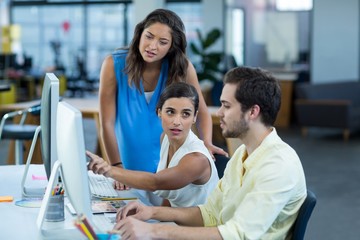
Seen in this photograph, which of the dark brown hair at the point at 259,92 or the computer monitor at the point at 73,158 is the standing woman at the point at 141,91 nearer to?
the dark brown hair at the point at 259,92

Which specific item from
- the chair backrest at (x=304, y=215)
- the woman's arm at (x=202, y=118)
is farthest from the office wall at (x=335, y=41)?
the chair backrest at (x=304, y=215)

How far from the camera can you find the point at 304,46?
11.5m

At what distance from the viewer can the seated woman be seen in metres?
2.43

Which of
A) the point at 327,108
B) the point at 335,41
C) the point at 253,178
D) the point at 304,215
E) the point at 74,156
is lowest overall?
the point at 327,108

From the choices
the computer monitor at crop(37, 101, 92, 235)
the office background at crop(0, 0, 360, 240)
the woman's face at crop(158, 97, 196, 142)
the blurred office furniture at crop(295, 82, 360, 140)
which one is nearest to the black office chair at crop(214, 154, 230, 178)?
the woman's face at crop(158, 97, 196, 142)

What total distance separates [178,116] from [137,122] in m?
0.62

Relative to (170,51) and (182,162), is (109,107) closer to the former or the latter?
(170,51)

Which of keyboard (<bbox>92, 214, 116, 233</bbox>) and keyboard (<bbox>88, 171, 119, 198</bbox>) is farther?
keyboard (<bbox>88, 171, 119, 198</bbox>)

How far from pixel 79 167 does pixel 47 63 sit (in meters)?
14.9

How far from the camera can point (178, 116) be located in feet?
8.34

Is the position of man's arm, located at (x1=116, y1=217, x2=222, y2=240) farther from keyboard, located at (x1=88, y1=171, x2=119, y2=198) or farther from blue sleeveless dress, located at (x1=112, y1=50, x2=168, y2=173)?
blue sleeveless dress, located at (x1=112, y1=50, x2=168, y2=173)

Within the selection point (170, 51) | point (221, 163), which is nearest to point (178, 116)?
point (221, 163)

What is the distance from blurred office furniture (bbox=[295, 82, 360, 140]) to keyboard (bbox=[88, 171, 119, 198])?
22.9ft

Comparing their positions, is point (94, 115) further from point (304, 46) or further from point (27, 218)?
point (304, 46)
